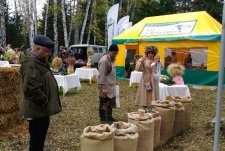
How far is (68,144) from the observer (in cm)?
523

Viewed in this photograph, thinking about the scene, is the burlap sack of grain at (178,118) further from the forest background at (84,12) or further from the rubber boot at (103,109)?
the forest background at (84,12)

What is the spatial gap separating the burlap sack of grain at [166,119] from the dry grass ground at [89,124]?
14 centimetres

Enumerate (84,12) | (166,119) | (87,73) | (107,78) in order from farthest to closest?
(84,12)
(87,73)
(107,78)
(166,119)

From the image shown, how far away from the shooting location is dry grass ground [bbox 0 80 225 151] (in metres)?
5.14

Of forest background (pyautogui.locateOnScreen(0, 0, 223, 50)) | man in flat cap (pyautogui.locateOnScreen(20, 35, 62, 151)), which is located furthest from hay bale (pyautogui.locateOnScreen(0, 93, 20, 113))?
forest background (pyautogui.locateOnScreen(0, 0, 223, 50))

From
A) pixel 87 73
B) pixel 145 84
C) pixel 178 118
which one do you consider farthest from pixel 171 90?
pixel 87 73

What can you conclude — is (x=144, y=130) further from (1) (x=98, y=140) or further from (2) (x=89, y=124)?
(2) (x=89, y=124)

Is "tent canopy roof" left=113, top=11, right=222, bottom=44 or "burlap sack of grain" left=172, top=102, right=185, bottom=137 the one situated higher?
"tent canopy roof" left=113, top=11, right=222, bottom=44

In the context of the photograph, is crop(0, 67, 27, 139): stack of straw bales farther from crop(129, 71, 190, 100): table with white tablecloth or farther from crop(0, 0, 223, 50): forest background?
crop(0, 0, 223, 50): forest background

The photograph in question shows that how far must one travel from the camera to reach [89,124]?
670 cm

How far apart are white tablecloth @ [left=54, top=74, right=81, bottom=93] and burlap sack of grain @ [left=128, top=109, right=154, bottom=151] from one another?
249 inches

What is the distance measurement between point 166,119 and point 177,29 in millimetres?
9129

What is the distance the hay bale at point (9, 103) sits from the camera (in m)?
→ 5.43

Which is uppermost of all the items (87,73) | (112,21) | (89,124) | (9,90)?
(112,21)
